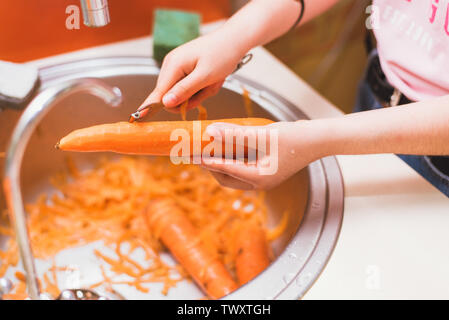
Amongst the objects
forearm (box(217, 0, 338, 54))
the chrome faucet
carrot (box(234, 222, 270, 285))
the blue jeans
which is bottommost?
carrot (box(234, 222, 270, 285))

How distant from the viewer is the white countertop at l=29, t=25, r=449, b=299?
50 centimetres

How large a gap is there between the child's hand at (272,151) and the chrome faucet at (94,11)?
19 cm

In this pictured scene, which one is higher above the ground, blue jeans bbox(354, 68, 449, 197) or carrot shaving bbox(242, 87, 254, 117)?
carrot shaving bbox(242, 87, 254, 117)

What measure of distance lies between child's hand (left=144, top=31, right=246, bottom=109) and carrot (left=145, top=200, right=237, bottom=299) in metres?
0.23

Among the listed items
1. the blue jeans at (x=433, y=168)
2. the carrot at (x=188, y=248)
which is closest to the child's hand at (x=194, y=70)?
the carrot at (x=188, y=248)

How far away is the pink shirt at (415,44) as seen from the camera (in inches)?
23.1

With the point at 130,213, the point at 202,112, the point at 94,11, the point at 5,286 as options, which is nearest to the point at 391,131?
the point at 202,112

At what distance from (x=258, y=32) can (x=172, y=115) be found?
0.20 metres

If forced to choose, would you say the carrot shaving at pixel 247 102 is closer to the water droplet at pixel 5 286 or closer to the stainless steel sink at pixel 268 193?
the stainless steel sink at pixel 268 193

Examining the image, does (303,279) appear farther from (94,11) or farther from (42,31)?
(42,31)

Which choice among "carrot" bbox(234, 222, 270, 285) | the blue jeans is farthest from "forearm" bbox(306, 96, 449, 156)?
"carrot" bbox(234, 222, 270, 285)

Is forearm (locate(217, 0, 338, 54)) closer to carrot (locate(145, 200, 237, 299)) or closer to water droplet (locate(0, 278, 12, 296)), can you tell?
carrot (locate(145, 200, 237, 299))
